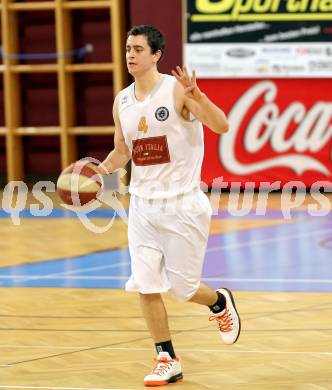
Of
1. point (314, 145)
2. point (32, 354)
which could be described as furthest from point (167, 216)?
point (314, 145)

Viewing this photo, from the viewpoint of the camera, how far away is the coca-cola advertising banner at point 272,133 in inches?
595

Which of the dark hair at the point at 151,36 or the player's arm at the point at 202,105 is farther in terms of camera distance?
the dark hair at the point at 151,36

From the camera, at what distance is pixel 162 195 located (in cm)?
638

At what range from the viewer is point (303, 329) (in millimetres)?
7523

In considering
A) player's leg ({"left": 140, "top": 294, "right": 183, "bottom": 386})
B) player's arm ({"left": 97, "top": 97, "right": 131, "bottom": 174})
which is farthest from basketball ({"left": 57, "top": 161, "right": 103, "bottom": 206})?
player's leg ({"left": 140, "top": 294, "right": 183, "bottom": 386})

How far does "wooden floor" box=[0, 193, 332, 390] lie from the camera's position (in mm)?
6266

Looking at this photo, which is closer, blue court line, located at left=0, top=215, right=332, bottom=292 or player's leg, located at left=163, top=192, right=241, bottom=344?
player's leg, located at left=163, top=192, right=241, bottom=344

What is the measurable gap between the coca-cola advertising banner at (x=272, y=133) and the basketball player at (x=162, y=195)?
885cm

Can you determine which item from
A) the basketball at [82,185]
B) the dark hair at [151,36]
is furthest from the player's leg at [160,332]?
the dark hair at [151,36]

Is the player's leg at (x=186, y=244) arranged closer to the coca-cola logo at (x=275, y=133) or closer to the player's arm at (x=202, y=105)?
the player's arm at (x=202, y=105)

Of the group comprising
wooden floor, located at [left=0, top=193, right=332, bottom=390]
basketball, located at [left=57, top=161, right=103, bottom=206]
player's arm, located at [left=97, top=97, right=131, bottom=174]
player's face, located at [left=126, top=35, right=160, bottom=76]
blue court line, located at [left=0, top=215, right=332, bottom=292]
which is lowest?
blue court line, located at [left=0, top=215, right=332, bottom=292]

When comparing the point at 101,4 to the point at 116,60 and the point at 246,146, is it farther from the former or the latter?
the point at 246,146

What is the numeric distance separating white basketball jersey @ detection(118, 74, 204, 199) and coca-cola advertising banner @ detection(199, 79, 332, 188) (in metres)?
8.86

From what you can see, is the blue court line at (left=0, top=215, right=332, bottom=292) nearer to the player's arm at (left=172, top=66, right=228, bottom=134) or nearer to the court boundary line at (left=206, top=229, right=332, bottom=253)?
the court boundary line at (left=206, top=229, right=332, bottom=253)
